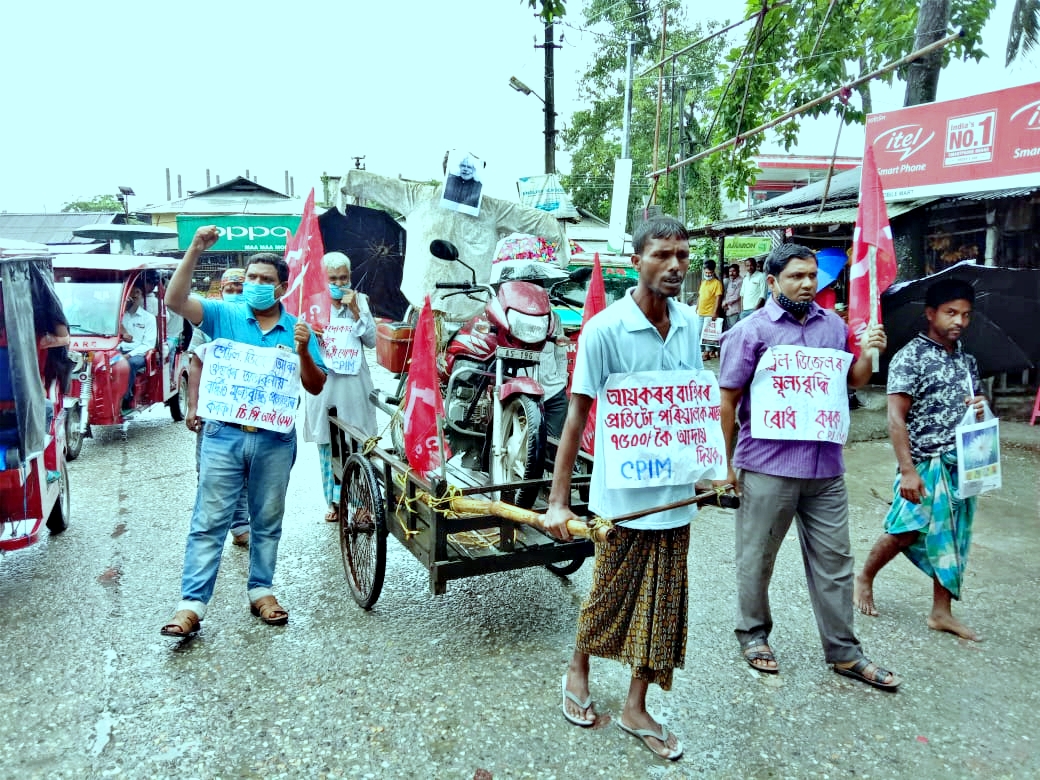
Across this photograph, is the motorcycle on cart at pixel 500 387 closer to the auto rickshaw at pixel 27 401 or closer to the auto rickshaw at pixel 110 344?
the auto rickshaw at pixel 27 401

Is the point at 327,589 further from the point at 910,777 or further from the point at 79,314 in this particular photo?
the point at 79,314

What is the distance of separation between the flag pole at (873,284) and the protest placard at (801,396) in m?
0.19

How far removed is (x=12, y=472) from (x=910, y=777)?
452cm

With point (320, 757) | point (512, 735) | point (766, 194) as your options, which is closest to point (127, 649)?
point (320, 757)

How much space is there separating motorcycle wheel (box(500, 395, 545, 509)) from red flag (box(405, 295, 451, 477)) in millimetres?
595

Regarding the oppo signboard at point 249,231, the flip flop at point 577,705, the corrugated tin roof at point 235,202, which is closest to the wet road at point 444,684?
the flip flop at point 577,705

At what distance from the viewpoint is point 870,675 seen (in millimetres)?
3391

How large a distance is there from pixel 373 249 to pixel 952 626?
585 cm

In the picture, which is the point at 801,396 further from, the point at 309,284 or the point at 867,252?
the point at 309,284

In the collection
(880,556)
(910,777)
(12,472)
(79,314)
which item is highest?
(79,314)

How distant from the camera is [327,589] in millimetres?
4500

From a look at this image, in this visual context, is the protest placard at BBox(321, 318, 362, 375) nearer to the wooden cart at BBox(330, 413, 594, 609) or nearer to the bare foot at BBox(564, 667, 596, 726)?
the wooden cart at BBox(330, 413, 594, 609)

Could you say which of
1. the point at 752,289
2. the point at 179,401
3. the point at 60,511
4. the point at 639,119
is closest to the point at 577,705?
the point at 60,511

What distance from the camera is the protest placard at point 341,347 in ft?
17.4
